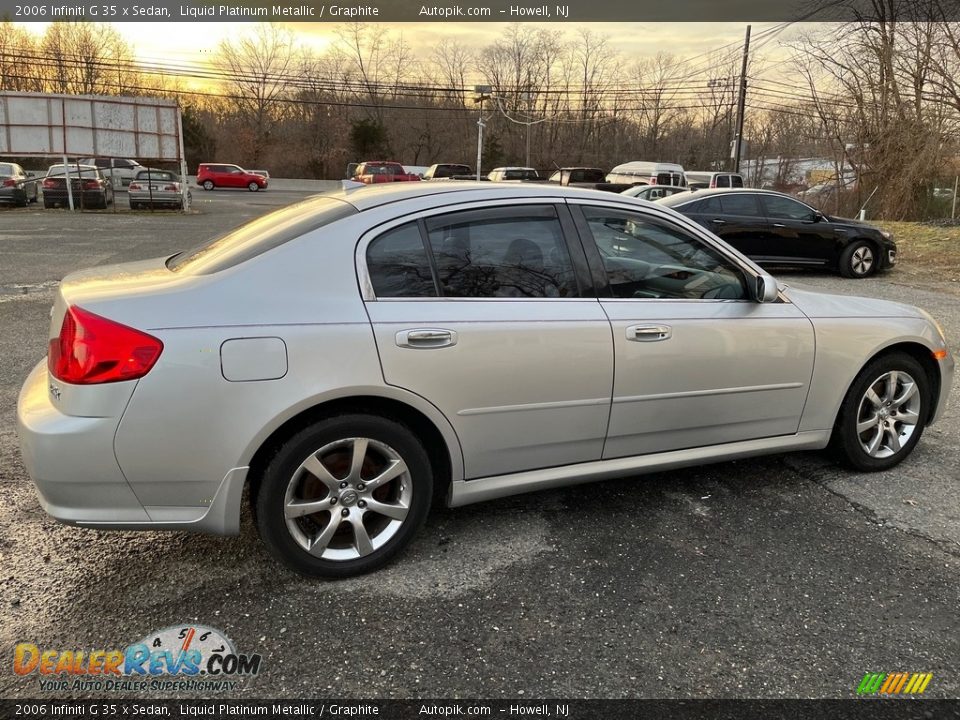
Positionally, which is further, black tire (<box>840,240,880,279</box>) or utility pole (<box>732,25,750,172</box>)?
utility pole (<box>732,25,750,172</box>)

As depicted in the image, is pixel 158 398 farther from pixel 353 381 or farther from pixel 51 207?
pixel 51 207

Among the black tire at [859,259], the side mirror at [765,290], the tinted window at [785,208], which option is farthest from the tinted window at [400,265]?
the black tire at [859,259]

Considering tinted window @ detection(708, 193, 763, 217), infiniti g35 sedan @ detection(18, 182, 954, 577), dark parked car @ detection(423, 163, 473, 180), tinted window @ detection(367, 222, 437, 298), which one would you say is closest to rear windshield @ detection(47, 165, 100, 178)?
dark parked car @ detection(423, 163, 473, 180)

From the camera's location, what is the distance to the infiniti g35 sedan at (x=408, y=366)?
2531 mm

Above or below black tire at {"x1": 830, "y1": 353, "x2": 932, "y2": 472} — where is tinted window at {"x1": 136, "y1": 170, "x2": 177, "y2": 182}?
above

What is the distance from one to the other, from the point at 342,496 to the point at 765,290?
2.29 meters

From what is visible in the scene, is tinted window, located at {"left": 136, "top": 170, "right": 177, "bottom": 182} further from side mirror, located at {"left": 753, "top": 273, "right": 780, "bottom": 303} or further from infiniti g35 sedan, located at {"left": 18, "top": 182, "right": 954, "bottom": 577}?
side mirror, located at {"left": 753, "top": 273, "right": 780, "bottom": 303}

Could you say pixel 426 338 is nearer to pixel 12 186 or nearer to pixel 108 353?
pixel 108 353

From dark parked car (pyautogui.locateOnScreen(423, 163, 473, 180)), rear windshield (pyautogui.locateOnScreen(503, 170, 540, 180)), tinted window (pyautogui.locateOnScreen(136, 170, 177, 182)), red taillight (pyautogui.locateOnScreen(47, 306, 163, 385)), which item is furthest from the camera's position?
dark parked car (pyautogui.locateOnScreen(423, 163, 473, 180))

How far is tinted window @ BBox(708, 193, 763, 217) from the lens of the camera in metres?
11.4

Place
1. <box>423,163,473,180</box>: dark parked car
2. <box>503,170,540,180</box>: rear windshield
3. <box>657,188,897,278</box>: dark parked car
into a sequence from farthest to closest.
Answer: <box>423,163,473,180</box>: dark parked car < <box>503,170,540,180</box>: rear windshield < <box>657,188,897,278</box>: dark parked car

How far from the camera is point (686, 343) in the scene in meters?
3.30

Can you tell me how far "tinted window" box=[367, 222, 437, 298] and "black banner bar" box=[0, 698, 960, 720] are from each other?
5.00 feet

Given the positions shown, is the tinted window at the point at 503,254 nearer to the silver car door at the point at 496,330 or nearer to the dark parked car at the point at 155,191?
the silver car door at the point at 496,330
